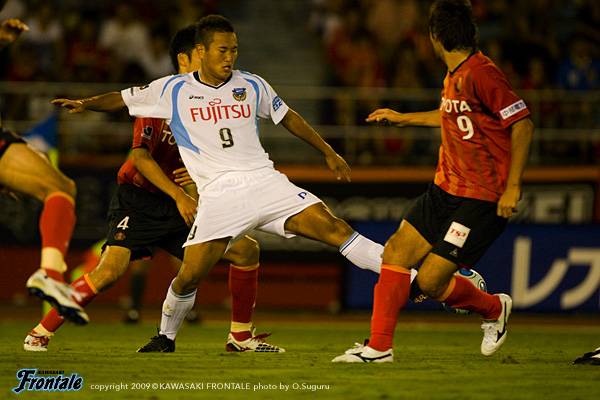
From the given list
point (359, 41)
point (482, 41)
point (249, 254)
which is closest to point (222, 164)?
point (249, 254)

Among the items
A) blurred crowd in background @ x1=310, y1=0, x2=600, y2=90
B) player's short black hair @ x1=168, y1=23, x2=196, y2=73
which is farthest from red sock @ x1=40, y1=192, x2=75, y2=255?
blurred crowd in background @ x1=310, y1=0, x2=600, y2=90

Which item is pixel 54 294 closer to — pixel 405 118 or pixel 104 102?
pixel 104 102

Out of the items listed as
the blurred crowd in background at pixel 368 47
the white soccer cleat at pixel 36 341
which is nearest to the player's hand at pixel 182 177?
the white soccer cleat at pixel 36 341

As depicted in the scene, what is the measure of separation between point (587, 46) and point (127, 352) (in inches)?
409

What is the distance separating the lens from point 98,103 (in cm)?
599

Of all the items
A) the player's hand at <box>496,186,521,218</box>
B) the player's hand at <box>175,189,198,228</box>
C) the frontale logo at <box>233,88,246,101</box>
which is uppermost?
the frontale logo at <box>233,88,246,101</box>

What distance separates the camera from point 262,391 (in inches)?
174

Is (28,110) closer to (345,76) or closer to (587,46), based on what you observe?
(345,76)

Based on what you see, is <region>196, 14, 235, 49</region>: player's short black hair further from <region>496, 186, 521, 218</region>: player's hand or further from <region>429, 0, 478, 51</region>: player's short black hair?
<region>496, 186, 521, 218</region>: player's hand

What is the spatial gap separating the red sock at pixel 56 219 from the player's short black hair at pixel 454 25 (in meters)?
2.51

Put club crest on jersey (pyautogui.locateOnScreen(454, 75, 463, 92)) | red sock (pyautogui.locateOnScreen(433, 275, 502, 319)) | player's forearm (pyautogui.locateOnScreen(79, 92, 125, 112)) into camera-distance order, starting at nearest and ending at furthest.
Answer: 1. club crest on jersey (pyautogui.locateOnScreen(454, 75, 463, 92))
2. red sock (pyautogui.locateOnScreen(433, 275, 502, 319))
3. player's forearm (pyautogui.locateOnScreen(79, 92, 125, 112))

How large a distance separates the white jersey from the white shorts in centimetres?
10

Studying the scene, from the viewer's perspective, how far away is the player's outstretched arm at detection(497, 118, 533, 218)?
5188 mm

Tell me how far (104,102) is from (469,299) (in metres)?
2.85
